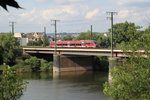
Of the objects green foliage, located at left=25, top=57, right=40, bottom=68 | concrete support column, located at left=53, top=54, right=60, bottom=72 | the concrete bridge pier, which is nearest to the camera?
concrete support column, located at left=53, top=54, right=60, bottom=72

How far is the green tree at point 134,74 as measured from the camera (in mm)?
15188

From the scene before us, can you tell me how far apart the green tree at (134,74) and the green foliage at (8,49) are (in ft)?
170

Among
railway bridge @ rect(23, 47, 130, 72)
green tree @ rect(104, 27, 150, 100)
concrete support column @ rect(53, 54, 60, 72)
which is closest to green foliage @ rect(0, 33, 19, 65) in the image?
railway bridge @ rect(23, 47, 130, 72)

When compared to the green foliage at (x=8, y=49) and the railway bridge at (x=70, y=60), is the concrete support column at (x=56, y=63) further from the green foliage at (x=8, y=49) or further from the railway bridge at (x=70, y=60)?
the green foliage at (x=8, y=49)

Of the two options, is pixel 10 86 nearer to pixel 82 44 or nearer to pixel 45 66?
pixel 45 66

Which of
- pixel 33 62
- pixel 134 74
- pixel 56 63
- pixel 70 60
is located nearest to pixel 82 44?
pixel 70 60

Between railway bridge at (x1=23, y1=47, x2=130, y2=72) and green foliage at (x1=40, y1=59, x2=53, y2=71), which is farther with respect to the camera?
green foliage at (x1=40, y1=59, x2=53, y2=71)

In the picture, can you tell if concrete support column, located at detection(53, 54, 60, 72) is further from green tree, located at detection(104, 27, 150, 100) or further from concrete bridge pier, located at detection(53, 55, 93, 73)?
green tree, located at detection(104, 27, 150, 100)

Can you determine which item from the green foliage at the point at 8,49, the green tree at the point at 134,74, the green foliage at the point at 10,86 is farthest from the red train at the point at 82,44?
the green foliage at the point at 10,86

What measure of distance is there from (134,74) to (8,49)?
5682 centimetres

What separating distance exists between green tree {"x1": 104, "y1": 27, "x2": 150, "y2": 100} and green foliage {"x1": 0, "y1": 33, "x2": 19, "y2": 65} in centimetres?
5195

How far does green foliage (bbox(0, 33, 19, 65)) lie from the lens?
66875 millimetres

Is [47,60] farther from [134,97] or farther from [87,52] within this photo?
[134,97]

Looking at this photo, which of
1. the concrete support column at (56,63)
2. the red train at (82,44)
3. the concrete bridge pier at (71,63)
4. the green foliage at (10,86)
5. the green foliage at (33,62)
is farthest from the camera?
the green foliage at (33,62)
